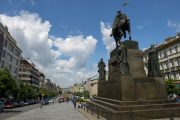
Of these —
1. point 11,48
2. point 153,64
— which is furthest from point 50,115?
point 11,48

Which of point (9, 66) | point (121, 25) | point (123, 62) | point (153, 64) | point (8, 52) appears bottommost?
point (123, 62)

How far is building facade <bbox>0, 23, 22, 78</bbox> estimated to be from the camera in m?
64.7

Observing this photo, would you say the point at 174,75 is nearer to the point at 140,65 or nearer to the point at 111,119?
the point at 140,65

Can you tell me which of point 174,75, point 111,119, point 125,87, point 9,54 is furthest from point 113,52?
point 9,54

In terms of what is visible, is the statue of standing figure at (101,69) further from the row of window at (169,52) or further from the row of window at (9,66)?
the row of window at (9,66)

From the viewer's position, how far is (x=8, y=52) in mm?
74000

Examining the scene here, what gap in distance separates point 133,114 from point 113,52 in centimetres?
940

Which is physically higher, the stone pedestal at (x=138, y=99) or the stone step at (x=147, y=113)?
the stone pedestal at (x=138, y=99)

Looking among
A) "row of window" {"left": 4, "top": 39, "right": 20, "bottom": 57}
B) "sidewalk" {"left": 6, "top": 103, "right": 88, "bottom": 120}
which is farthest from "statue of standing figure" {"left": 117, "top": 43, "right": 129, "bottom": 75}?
"row of window" {"left": 4, "top": 39, "right": 20, "bottom": 57}

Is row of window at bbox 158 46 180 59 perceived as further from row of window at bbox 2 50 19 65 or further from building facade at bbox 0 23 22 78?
row of window at bbox 2 50 19 65

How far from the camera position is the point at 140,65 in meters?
20.3

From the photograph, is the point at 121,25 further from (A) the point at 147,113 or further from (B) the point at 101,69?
(B) the point at 101,69

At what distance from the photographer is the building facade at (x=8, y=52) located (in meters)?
Answer: 64.7

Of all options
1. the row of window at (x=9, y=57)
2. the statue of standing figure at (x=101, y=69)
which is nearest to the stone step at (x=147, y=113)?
the statue of standing figure at (x=101, y=69)
